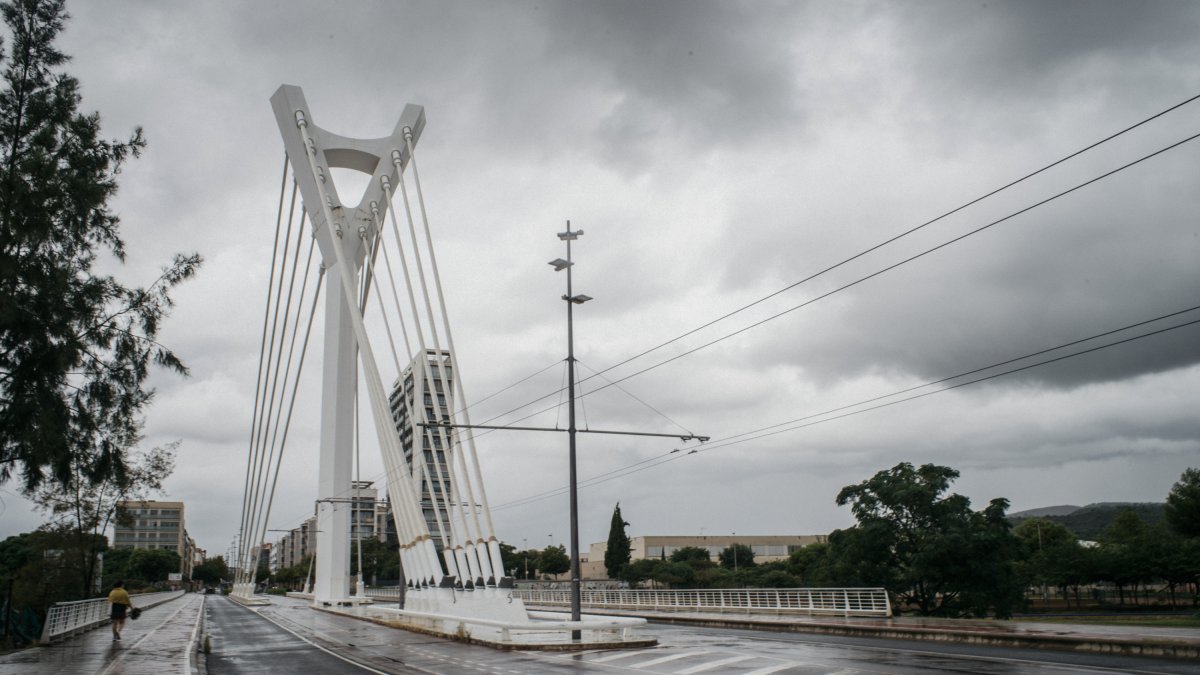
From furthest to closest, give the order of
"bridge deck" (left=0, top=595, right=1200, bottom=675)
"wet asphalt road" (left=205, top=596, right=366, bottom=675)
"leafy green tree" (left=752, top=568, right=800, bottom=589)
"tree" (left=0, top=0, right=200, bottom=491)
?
"leafy green tree" (left=752, top=568, right=800, bottom=589) < "wet asphalt road" (left=205, top=596, right=366, bottom=675) < "bridge deck" (left=0, top=595, right=1200, bottom=675) < "tree" (left=0, top=0, right=200, bottom=491)

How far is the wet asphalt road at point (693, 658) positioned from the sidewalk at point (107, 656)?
99cm

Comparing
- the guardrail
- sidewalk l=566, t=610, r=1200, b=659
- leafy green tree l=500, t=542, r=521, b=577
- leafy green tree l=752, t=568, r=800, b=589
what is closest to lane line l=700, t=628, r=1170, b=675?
sidewalk l=566, t=610, r=1200, b=659

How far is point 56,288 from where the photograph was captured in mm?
12672

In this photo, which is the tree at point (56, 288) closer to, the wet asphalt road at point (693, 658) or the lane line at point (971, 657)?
the wet asphalt road at point (693, 658)

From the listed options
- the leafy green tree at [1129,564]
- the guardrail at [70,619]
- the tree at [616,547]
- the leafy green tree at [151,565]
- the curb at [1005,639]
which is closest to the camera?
the curb at [1005,639]

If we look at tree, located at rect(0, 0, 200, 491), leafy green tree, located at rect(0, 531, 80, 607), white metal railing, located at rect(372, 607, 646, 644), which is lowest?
white metal railing, located at rect(372, 607, 646, 644)

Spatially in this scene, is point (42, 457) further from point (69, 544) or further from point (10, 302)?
point (69, 544)

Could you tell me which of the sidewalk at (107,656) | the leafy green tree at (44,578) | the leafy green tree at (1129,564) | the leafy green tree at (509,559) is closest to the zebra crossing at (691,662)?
the sidewalk at (107,656)

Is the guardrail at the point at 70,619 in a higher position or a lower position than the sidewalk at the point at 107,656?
higher

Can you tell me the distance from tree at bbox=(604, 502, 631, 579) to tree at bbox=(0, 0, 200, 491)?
85643 millimetres

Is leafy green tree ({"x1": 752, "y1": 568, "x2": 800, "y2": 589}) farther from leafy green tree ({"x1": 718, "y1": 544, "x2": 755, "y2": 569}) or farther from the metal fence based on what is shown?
leafy green tree ({"x1": 718, "y1": 544, "x2": 755, "y2": 569})

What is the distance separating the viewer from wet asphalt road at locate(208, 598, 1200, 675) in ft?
50.9

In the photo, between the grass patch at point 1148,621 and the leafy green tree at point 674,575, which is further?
the leafy green tree at point 674,575

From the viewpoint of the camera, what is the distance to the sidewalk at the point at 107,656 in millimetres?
15295
